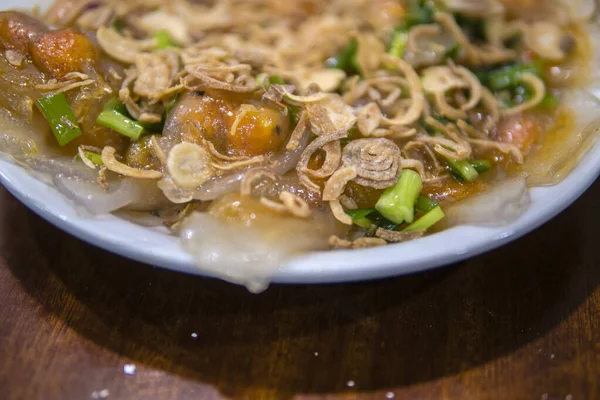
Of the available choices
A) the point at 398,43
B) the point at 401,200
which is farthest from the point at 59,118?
the point at 398,43

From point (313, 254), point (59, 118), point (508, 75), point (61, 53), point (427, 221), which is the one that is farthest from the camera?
point (508, 75)

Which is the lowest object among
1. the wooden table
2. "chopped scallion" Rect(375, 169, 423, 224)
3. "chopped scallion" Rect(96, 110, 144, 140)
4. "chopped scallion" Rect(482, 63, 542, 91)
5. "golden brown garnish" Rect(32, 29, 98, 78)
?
the wooden table

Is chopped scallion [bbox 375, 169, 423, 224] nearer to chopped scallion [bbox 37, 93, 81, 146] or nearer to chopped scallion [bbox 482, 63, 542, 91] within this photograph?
chopped scallion [bbox 482, 63, 542, 91]

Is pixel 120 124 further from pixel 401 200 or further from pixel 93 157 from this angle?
pixel 401 200

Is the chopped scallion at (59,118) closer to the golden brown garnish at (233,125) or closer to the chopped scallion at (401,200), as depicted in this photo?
the golden brown garnish at (233,125)

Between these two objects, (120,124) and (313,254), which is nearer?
(313,254)

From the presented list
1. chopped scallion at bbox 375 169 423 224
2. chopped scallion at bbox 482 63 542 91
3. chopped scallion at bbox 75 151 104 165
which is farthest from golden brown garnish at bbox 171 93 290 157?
chopped scallion at bbox 482 63 542 91

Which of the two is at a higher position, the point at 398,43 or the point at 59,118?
the point at 59,118
